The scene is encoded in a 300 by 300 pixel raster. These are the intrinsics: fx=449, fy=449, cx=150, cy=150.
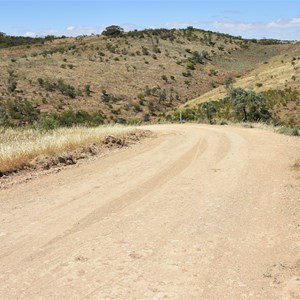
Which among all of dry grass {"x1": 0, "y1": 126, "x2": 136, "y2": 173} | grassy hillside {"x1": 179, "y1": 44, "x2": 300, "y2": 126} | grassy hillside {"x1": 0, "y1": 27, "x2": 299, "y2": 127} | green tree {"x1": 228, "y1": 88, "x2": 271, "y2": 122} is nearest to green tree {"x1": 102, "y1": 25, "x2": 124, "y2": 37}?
grassy hillside {"x1": 0, "y1": 27, "x2": 299, "y2": 127}

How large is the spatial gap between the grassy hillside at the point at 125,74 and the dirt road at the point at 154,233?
2292 cm

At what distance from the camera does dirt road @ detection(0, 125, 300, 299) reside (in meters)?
5.02

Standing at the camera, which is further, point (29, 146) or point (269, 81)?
point (269, 81)

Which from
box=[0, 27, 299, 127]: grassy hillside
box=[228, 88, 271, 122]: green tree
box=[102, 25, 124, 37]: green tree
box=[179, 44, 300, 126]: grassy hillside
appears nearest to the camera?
box=[228, 88, 271, 122]: green tree

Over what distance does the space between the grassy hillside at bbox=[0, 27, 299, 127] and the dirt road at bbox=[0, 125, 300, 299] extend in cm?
2292

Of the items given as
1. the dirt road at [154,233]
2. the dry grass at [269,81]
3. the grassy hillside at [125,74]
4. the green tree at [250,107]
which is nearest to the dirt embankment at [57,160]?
the dirt road at [154,233]

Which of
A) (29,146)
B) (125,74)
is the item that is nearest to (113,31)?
(125,74)

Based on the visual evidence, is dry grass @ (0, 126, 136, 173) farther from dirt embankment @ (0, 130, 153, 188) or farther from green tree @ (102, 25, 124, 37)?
green tree @ (102, 25, 124, 37)

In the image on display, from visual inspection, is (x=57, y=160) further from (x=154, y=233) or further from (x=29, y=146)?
(x=154, y=233)

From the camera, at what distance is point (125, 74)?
6350 centimetres

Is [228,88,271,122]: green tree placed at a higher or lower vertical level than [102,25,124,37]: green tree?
lower

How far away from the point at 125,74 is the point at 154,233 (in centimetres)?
5821

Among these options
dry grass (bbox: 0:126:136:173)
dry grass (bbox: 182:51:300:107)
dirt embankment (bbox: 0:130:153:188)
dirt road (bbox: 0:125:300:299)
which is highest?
dry grass (bbox: 182:51:300:107)

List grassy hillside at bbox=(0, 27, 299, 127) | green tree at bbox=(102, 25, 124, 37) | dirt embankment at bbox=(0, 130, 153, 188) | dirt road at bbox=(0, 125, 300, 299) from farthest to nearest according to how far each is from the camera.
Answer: green tree at bbox=(102, 25, 124, 37) < grassy hillside at bbox=(0, 27, 299, 127) < dirt embankment at bbox=(0, 130, 153, 188) < dirt road at bbox=(0, 125, 300, 299)
